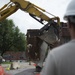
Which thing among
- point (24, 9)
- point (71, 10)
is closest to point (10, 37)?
point (24, 9)

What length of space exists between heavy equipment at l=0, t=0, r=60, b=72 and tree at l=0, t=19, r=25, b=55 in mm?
66660

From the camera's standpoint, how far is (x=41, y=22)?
63.8ft

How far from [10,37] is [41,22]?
70.8 meters

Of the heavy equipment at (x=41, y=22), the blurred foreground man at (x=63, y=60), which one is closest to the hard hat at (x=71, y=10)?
the blurred foreground man at (x=63, y=60)

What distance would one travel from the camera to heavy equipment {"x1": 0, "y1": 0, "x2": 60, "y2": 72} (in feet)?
58.0

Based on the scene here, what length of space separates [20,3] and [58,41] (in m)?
3.87

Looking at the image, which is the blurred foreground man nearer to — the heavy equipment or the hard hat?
the hard hat

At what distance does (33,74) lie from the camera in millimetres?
17500

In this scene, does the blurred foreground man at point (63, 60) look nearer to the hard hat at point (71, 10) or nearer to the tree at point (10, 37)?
the hard hat at point (71, 10)

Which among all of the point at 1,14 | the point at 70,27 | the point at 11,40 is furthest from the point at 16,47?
the point at 70,27

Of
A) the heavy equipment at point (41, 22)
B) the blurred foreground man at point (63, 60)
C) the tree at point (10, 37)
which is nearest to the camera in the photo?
the blurred foreground man at point (63, 60)

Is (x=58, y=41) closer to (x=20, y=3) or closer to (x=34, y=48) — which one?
(x=34, y=48)

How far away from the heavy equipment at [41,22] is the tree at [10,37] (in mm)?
66660

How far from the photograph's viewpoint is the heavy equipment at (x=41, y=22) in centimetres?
1769
